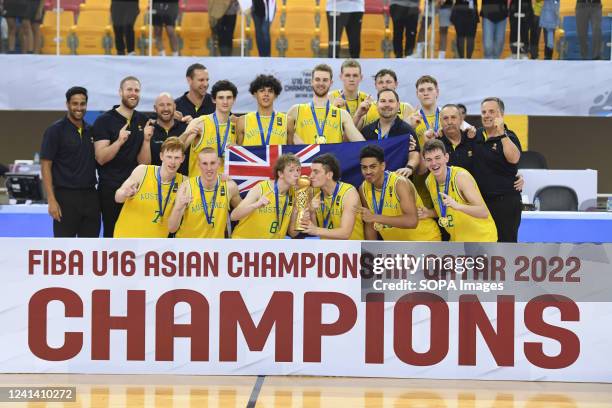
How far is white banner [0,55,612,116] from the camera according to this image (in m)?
15.2

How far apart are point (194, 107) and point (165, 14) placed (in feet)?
23.0

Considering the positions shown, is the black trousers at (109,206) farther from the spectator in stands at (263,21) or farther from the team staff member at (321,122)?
the spectator in stands at (263,21)

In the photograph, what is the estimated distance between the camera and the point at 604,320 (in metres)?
6.63

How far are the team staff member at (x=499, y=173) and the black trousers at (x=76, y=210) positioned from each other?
298 centimetres

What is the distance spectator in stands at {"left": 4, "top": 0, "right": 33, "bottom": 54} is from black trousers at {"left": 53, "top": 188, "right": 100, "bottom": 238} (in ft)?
25.2

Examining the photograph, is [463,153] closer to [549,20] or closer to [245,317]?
[245,317]

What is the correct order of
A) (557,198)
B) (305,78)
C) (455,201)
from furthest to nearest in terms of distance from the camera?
(305,78)
(557,198)
(455,201)

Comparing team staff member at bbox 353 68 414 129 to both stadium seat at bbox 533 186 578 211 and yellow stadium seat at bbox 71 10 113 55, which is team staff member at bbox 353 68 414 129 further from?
yellow stadium seat at bbox 71 10 113 55

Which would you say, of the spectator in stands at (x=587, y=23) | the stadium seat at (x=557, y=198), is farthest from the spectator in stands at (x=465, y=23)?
the stadium seat at (x=557, y=198)

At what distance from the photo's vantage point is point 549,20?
14.4m

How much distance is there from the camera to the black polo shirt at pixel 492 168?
7.73 meters

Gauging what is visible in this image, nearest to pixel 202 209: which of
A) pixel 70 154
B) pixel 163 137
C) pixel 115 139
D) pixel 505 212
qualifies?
pixel 163 137

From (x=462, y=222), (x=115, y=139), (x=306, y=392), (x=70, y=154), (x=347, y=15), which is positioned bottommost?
(x=306, y=392)

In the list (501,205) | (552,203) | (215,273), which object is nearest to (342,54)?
(552,203)
